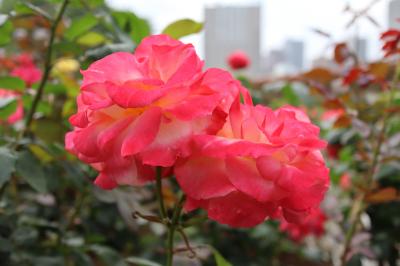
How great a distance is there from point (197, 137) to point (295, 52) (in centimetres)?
217

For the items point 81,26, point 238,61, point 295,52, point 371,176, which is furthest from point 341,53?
point 295,52

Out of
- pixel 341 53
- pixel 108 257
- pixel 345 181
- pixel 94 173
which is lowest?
pixel 345 181

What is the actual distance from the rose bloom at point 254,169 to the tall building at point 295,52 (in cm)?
207

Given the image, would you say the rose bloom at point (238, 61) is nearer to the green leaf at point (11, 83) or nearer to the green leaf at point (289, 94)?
the green leaf at point (289, 94)

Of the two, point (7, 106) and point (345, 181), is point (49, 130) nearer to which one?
point (7, 106)

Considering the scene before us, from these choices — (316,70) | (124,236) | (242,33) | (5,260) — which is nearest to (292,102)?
(316,70)

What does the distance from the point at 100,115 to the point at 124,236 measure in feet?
3.01

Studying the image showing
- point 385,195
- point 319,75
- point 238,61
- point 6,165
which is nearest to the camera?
point 6,165

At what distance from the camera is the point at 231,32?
2264mm

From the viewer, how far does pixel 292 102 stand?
112cm

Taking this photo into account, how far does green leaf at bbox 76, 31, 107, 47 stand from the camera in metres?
0.67

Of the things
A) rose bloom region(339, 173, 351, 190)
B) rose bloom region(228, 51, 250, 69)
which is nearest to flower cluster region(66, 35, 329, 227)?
rose bloom region(339, 173, 351, 190)

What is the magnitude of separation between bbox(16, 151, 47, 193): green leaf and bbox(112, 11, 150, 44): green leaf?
21 centimetres

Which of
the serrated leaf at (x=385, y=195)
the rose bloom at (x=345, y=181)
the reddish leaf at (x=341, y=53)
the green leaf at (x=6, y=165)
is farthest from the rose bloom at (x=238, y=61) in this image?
the green leaf at (x=6, y=165)
